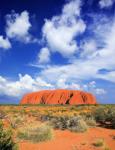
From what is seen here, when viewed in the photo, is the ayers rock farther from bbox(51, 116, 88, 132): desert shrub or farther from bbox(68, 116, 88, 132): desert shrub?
bbox(68, 116, 88, 132): desert shrub

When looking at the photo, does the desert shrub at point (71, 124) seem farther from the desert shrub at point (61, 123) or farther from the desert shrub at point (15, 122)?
the desert shrub at point (15, 122)

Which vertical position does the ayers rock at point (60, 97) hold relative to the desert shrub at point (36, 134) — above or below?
Answer: above

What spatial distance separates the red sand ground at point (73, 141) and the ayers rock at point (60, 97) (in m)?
88.9

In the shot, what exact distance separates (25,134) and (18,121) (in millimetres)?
4930

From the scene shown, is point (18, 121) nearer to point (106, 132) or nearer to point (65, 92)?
point (106, 132)

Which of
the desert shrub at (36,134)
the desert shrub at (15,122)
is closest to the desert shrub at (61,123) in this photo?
Answer: the desert shrub at (15,122)

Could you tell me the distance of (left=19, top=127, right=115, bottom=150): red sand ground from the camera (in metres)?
11.4

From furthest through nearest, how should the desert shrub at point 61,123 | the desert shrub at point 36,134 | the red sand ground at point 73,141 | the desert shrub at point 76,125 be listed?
1. the desert shrub at point 61,123
2. the desert shrub at point 76,125
3. the desert shrub at point 36,134
4. the red sand ground at point 73,141

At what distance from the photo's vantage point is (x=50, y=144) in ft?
39.1

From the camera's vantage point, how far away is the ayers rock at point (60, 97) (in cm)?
10748

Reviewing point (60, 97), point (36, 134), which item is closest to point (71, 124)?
point (36, 134)

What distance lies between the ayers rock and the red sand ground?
8888 centimetres

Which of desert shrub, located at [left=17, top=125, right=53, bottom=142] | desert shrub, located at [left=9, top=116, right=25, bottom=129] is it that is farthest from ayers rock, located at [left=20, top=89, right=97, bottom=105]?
desert shrub, located at [left=17, top=125, right=53, bottom=142]

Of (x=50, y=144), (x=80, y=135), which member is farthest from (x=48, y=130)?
(x=80, y=135)
